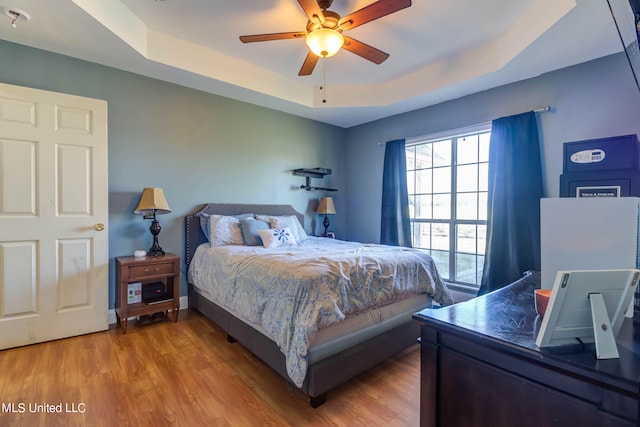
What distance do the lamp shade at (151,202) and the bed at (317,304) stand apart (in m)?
0.65

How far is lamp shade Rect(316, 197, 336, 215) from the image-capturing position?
4.53 metres

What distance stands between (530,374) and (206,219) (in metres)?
3.26

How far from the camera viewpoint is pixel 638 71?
123 centimetres

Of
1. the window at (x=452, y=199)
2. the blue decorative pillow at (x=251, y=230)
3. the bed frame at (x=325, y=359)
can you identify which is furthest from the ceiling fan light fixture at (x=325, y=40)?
the window at (x=452, y=199)

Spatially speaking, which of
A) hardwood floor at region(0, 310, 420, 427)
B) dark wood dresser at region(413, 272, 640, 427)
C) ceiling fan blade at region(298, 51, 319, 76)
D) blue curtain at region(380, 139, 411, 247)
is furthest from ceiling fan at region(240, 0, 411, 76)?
hardwood floor at region(0, 310, 420, 427)

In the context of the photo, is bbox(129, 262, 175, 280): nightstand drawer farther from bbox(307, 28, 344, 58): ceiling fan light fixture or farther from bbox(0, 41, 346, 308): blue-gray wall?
bbox(307, 28, 344, 58): ceiling fan light fixture

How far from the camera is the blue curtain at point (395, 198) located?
4.24m

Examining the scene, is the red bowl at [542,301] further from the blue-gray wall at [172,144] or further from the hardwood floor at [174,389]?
the blue-gray wall at [172,144]

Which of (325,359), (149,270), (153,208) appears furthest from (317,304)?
(153,208)

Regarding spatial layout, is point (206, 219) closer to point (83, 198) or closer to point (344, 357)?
point (83, 198)

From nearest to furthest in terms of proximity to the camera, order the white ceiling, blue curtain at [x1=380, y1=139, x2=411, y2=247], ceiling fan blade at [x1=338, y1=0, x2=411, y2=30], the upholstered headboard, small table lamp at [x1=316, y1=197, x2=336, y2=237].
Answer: ceiling fan blade at [x1=338, y1=0, x2=411, y2=30] → the white ceiling → the upholstered headboard → blue curtain at [x1=380, y1=139, x2=411, y2=247] → small table lamp at [x1=316, y1=197, x2=336, y2=237]

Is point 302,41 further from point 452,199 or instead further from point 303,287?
point 452,199

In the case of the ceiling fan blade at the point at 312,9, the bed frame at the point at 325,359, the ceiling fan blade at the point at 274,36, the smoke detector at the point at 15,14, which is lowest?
the bed frame at the point at 325,359

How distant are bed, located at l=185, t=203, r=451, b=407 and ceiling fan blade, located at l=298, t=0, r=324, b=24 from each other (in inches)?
67.3
